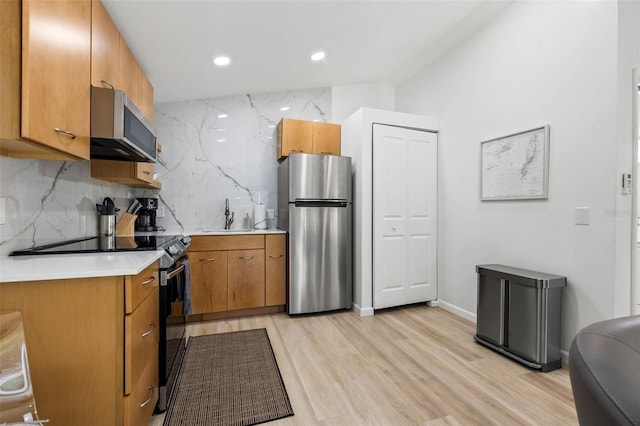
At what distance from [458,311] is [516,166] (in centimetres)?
159

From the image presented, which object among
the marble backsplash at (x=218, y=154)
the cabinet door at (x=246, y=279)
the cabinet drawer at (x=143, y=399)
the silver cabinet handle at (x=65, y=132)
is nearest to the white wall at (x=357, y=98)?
the marble backsplash at (x=218, y=154)

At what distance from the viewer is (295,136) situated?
11.6ft

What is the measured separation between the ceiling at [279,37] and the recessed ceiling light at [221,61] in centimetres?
5

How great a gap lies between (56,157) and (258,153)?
7.97 feet

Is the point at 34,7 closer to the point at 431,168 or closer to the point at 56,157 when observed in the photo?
the point at 56,157

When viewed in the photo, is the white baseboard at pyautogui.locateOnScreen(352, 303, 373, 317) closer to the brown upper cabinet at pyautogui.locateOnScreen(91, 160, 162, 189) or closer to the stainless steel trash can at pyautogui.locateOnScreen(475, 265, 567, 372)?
the stainless steel trash can at pyautogui.locateOnScreen(475, 265, 567, 372)

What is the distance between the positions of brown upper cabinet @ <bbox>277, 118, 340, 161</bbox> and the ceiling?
550 mm

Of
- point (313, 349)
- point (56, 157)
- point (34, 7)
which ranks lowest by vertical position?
point (313, 349)

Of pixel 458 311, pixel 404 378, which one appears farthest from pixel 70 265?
pixel 458 311

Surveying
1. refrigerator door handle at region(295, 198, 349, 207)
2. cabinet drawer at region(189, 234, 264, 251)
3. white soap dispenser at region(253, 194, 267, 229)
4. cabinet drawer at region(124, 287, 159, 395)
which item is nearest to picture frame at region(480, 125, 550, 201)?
refrigerator door handle at region(295, 198, 349, 207)

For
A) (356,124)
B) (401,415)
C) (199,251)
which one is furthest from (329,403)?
(356,124)

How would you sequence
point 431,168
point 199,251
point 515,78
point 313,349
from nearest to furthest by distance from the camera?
1. point 313,349
2. point 515,78
3. point 199,251
4. point 431,168

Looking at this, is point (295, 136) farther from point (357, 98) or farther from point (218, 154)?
point (357, 98)

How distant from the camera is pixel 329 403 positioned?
1.75m
